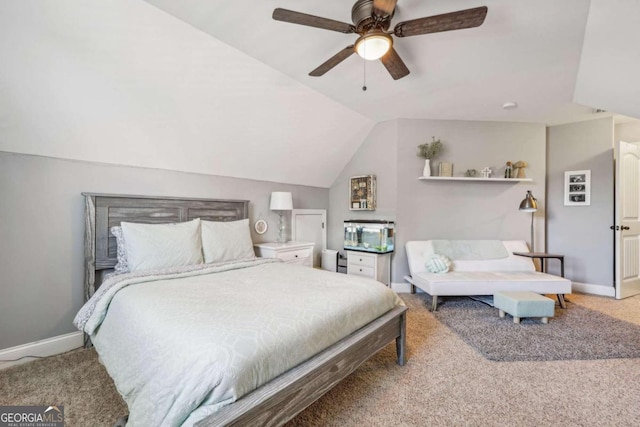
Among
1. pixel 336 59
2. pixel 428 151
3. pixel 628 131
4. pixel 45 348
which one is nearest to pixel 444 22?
pixel 336 59

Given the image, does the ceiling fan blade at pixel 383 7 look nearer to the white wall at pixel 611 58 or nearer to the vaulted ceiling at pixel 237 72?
the vaulted ceiling at pixel 237 72

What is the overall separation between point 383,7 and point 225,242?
2386 mm

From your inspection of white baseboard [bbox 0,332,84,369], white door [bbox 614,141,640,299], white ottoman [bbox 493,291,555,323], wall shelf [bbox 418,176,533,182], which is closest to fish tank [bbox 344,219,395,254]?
wall shelf [bbox 418,176,533,182]

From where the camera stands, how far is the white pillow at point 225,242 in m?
2.78

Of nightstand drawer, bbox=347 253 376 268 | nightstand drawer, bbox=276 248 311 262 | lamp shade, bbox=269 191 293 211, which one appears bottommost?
nightstand drawer, bbox=347 253 376 268

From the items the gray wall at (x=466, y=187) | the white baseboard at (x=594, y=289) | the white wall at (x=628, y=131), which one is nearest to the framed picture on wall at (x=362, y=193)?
the gray wall at (x=466, y=187)

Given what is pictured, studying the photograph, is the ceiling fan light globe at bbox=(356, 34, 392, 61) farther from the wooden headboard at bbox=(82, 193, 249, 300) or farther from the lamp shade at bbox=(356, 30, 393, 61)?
the wooden headboard at bbox=(82, 193, 249, 300)

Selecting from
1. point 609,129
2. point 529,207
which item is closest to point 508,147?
point 529,207

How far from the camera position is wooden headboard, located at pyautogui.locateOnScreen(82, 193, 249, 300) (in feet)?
8.04

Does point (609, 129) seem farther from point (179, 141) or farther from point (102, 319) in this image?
point (102, 319)

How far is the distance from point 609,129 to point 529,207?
175 cm

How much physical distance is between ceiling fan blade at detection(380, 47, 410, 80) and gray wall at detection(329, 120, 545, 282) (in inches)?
80.3

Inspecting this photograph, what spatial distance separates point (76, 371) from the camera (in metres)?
2.07

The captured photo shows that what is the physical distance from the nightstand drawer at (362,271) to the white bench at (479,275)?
52 centimetres
